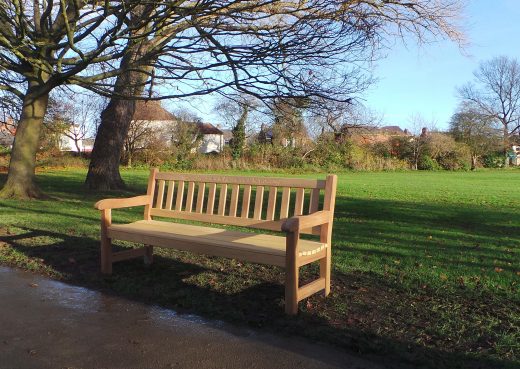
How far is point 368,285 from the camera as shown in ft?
15.7

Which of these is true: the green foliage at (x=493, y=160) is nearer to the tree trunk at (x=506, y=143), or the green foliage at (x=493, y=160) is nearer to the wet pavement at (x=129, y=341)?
the tree trunk at (x=506, y=143)

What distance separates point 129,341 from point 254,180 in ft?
6.82

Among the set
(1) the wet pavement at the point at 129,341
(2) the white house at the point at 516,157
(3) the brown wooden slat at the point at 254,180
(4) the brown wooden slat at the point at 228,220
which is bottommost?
(1) the wet pavement at the point at 129,341

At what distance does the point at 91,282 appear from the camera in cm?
493

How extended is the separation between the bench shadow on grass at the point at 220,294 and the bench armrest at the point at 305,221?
2.29 feet

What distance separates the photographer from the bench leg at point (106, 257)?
5172 millimetres

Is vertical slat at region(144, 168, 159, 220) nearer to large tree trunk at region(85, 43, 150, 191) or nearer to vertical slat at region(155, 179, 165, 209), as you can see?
vertical slat at region(155, 179, 165, 209)

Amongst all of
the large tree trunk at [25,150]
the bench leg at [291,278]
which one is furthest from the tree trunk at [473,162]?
the bench leg at [291,278]

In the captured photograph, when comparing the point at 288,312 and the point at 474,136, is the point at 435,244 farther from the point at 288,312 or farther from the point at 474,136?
the point at 474,136

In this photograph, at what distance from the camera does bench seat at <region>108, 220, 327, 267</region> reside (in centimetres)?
402

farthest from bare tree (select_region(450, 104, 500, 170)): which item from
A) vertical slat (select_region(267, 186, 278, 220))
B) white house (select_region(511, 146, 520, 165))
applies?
vertical slat (select_region(267, 186, 278, 220))

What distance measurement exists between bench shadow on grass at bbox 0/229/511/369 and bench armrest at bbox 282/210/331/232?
2.29 ft

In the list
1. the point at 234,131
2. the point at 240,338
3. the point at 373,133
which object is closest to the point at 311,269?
the point at 240,338

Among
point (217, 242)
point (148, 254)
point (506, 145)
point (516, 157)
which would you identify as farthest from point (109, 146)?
point (516, 157)
